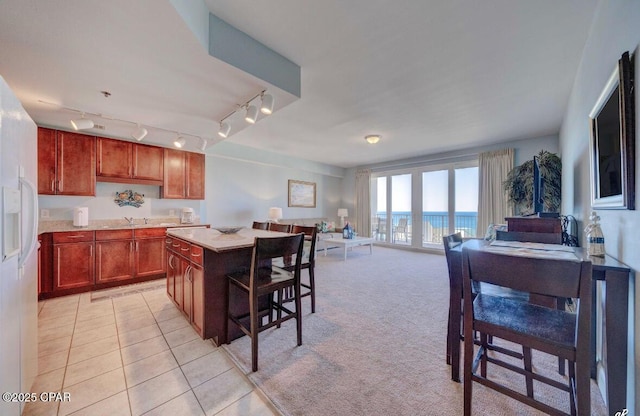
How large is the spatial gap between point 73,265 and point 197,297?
2.49 m

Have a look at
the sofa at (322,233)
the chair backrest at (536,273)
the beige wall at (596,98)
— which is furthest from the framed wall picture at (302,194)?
the chair backrest at (536,273)

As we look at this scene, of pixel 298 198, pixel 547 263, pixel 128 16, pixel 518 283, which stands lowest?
pixel 518 283

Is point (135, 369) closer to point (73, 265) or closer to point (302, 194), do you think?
point (73, 265)

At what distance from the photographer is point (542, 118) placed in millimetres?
3748

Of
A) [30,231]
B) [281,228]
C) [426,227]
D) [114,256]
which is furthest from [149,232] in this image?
[426,227]

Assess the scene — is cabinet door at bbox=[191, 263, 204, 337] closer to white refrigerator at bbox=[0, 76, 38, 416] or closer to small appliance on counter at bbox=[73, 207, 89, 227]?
white refrigerator at bbox=[0, 76, 38, 416]

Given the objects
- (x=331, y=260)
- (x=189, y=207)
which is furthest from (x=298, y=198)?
(x=189, y=207)

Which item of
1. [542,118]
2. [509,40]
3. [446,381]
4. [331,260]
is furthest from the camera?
[331,260]

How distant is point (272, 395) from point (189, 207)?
4041mm

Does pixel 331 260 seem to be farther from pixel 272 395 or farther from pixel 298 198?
pixel 272 395

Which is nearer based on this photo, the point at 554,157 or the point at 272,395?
the point at 272,395

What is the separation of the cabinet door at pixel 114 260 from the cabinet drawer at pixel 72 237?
142 mm

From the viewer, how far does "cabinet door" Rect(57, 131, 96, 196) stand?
3297 mm

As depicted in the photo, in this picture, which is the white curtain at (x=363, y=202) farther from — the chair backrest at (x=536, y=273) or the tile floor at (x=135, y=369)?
the chair backrest at (x=536, y=273)
